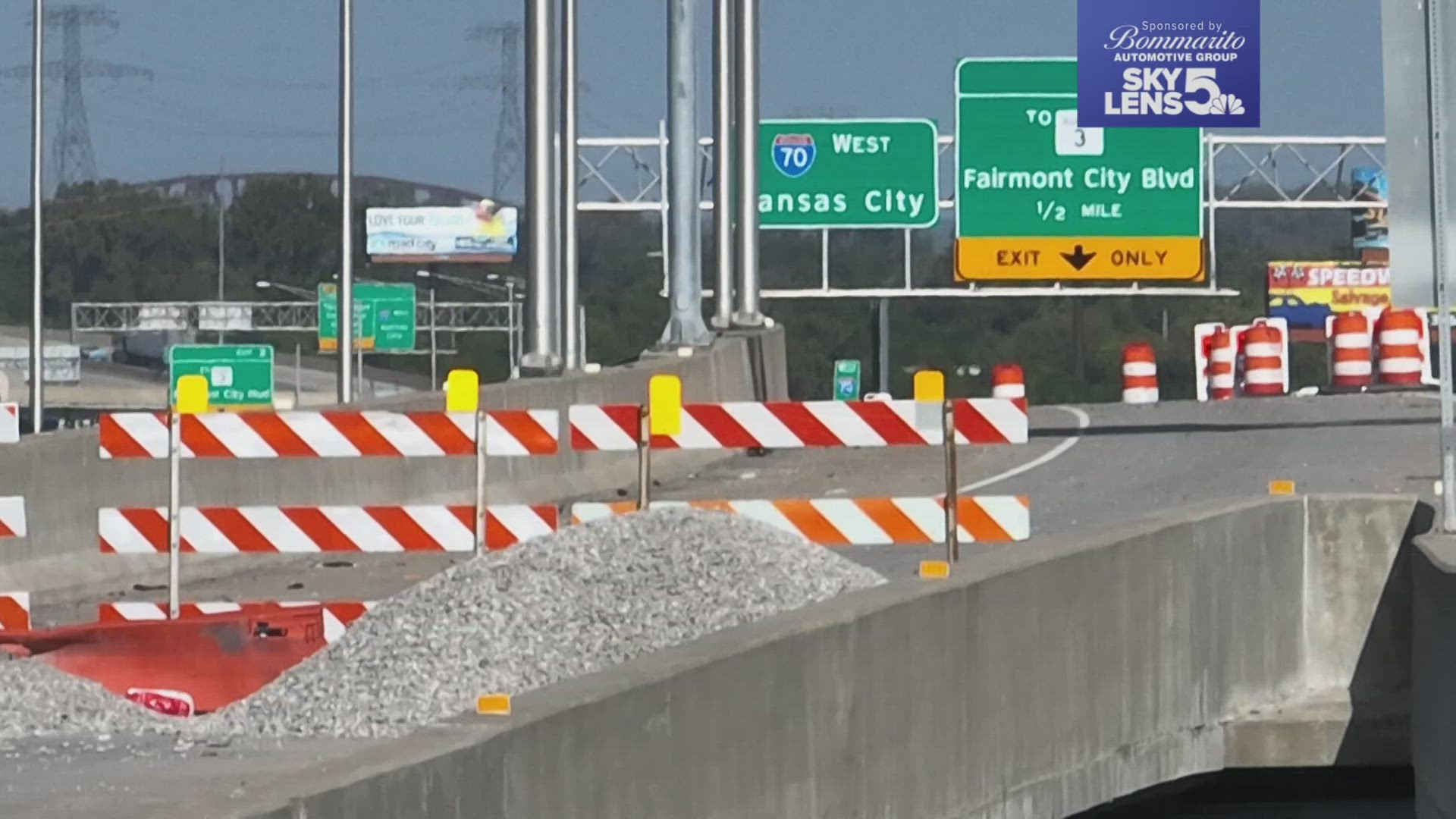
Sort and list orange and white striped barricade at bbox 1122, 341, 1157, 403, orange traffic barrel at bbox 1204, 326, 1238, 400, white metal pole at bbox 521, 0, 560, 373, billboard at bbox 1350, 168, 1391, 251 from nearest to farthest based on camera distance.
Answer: white metal pole at bbox 521, 0, 560, 373
orange and white striped barricade at bbox 1122, 341, 1157, 403
orange traffic barrel at bbox 1204, 326, 1238, 400
billboard at bbox 1350, 168, 1391, 251

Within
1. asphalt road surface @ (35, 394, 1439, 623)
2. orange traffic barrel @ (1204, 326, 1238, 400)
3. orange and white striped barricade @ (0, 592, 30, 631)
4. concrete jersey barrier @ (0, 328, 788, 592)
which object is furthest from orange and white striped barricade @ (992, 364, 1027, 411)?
Result: orange and white striped barricade @ (0, 592, 30, 631)

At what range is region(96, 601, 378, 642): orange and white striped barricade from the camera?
41.9 ft

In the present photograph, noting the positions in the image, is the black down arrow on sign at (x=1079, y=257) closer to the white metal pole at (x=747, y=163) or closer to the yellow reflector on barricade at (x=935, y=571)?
the white metal pole at (x=747, y=163)

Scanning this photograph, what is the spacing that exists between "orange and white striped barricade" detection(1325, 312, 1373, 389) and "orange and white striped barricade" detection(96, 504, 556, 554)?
29.7m

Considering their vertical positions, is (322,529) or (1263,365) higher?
(1263,365)

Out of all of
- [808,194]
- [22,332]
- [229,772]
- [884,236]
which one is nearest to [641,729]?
[229,772]

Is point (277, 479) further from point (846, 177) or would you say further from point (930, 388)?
point (846, 177)

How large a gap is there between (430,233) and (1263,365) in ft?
318

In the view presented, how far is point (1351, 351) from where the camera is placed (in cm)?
4272

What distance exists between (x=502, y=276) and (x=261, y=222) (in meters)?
12.6

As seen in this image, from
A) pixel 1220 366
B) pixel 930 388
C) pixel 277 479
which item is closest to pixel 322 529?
pixel 930 388

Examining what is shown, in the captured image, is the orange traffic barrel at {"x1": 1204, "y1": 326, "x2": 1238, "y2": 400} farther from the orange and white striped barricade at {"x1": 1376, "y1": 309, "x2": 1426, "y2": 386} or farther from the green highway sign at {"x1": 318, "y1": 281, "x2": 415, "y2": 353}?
the green highway sign at {"x1": 318, "y1": 281, "x2": 415, "y2": 353}

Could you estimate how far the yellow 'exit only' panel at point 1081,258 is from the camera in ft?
157
